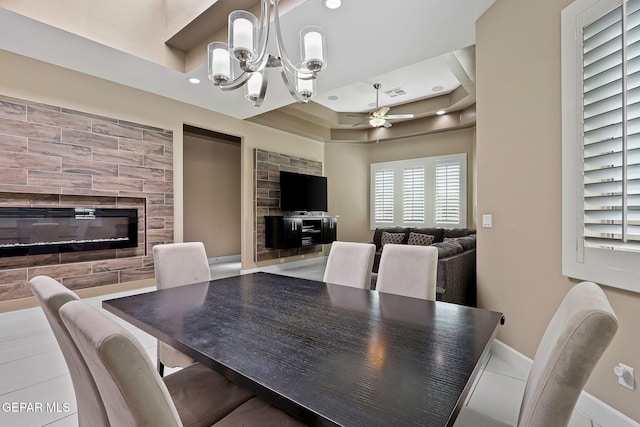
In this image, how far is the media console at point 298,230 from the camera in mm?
5980

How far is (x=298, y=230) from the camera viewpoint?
20.7ft

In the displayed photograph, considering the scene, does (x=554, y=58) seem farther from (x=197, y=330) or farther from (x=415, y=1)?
(x=197, y=330)

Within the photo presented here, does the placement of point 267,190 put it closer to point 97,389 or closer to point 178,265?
point 178,265

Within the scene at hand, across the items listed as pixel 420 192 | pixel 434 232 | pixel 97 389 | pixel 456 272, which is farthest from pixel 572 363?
pixel 420 192

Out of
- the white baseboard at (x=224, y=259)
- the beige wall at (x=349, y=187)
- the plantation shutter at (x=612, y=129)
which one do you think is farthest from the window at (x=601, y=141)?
the white baseboard at (x=224, y=259)

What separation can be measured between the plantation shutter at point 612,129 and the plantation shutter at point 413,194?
212 inches

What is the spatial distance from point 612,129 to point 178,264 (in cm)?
282

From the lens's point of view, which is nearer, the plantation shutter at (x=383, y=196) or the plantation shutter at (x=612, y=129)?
the plantation shutter at (x=612, y=129)

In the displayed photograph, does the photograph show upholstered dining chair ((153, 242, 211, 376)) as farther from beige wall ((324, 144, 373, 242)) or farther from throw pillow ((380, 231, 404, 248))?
beige wall ((324, 144, 373, 242))

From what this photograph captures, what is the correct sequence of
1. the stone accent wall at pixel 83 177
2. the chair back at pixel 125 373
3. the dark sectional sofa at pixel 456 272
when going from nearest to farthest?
the chair back at pixel 125 373, the dark sectional sofa at pixel 456 272, the stone accent wall at pixel 83 177

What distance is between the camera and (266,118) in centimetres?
596

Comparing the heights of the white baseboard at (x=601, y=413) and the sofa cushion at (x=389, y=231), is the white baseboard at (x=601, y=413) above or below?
below

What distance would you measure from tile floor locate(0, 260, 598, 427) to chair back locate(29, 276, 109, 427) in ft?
3.69

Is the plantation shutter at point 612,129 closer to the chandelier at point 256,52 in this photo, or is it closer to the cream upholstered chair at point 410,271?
the cream upholstered chair at point 410,271
